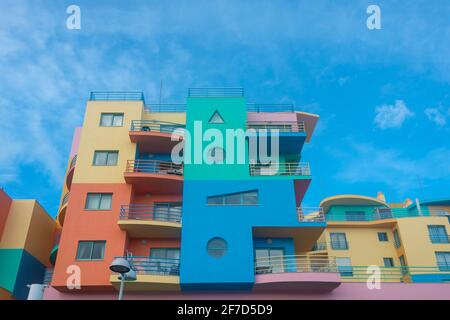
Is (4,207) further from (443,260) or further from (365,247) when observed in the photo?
(443,260)

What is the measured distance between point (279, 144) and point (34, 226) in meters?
17.9

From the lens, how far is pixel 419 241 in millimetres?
39812

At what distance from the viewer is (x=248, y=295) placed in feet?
76.9

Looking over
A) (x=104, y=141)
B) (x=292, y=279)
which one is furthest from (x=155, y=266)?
(x=104, y=141)

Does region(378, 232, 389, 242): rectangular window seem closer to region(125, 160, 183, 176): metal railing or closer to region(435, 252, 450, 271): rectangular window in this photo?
region(435, 252, 450, 271): rectangular window

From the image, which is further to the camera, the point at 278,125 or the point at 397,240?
the point at 397,240

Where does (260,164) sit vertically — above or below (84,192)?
above

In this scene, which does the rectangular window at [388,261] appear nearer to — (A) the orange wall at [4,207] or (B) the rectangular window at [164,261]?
(B) the rectangular window at [164,261]

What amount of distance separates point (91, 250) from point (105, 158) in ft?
21.1

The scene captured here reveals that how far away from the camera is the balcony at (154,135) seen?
27.3m

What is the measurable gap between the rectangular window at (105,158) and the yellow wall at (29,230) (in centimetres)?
565

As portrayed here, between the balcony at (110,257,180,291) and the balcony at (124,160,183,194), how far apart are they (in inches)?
188
